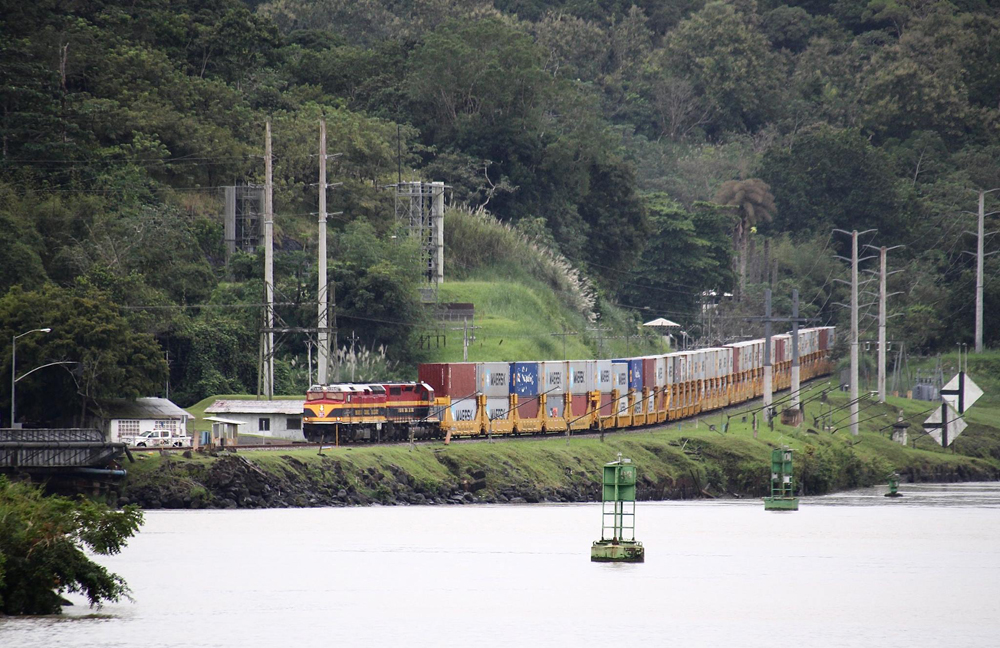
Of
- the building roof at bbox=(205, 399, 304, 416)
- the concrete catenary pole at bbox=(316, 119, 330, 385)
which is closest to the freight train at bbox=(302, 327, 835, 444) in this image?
the building roof at bbox=(205, 399, 304, 416)

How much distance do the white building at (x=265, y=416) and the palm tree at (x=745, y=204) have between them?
93.1m

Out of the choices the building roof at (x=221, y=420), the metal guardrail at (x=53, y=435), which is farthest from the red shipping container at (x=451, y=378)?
the metal guardrail at (x=53, y=435)

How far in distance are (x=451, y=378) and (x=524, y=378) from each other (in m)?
5.22

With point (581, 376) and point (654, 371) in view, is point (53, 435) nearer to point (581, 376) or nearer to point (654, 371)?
point (581, 376)

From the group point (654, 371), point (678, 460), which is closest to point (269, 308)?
point (654, 371)

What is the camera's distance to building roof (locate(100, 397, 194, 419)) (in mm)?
78000

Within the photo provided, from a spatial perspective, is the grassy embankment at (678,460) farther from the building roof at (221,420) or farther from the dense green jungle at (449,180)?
the dense green jungle at (449,180)

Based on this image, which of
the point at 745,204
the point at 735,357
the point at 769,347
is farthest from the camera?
the point at 745,204

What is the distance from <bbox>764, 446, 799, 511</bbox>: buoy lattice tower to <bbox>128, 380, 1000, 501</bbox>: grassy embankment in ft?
21.3

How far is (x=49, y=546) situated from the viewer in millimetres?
42219

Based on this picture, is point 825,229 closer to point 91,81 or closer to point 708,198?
point 708,198

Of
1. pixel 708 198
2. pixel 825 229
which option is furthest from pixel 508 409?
pixel 708 198

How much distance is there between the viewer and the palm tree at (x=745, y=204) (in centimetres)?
16950

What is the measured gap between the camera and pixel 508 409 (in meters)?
87.0
